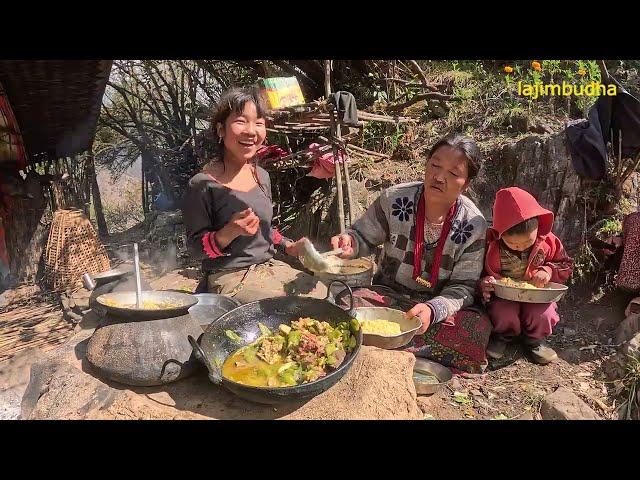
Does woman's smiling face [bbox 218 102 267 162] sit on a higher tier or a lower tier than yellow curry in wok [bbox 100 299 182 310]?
higher

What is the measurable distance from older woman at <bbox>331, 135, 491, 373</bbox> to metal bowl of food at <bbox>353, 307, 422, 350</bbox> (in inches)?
7.7

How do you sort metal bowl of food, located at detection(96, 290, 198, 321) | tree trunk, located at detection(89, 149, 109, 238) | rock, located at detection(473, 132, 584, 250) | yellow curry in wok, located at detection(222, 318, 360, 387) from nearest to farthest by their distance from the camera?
yellow curry in wok, located at detection(222, 318, 360, 387) < metal bowl of food, located at detection(96, 290, 198, 321) < rock, located at detection(473, 132, 584, 250) < tree trunk, located at detection(89, 149, 109, 238)

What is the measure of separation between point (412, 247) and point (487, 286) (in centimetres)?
62

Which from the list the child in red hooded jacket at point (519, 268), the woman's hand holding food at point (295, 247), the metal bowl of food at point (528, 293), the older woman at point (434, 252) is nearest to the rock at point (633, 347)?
the child in red hooded jacket at point (519, 268)

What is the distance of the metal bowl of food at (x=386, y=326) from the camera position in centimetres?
258

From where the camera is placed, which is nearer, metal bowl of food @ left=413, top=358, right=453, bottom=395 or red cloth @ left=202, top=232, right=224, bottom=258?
red cloth @ left=202, top=232, right=224, bottom=258

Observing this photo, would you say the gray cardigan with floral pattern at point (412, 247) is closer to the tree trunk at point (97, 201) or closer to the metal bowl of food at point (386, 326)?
the metal bowl of food at point (386, 326)

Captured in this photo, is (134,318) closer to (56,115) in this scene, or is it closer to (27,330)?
(56,115)

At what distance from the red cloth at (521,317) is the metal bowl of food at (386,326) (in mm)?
980

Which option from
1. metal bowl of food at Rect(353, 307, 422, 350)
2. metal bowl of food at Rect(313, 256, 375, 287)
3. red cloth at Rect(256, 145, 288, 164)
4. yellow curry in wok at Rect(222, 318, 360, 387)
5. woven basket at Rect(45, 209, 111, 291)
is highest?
red cloth at Rect(256, 145, 288, 164)

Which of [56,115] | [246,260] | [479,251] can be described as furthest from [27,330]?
[479,251]

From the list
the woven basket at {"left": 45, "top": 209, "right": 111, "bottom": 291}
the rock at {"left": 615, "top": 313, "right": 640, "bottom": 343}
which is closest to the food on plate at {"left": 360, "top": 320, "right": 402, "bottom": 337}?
the rock at {"left": 615, "top": 313, "right": 640, "bottom": 343}

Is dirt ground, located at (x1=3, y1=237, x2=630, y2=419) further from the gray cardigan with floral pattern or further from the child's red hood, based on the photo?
the child's red hood

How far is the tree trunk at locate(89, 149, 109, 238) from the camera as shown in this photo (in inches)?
342
